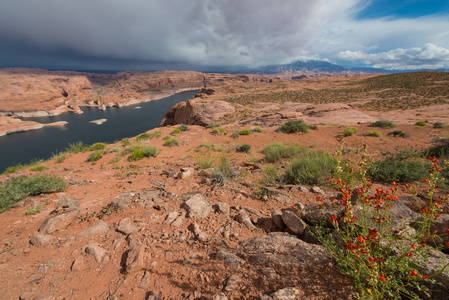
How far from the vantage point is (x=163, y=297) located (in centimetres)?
177

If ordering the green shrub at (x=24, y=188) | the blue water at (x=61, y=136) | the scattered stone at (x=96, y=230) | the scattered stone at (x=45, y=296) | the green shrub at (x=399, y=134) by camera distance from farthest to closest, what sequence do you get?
the blue water at (x=61, y=136) < the green shrub at (x=399, y=134) < the green shrub at (x=24, y=188) < the scattered stone at (x=96, y=230) < the scattered stone at (x=45, y=296)

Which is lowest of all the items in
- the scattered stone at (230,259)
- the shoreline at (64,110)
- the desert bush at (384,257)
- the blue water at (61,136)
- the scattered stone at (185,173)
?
the blue water at (61,136)

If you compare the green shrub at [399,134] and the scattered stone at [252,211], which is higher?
the scattered stone at [252,211]

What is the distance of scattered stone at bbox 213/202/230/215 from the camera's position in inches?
128

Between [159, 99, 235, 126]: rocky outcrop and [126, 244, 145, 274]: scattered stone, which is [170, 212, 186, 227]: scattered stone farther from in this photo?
Result: [159, 99, 235, 126]: rocky outcrop

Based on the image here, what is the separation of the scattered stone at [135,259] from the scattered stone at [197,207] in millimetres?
924

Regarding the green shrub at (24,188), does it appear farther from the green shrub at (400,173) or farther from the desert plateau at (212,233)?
the green shrub at (400,173)

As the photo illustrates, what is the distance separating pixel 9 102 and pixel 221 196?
10577 centimetres

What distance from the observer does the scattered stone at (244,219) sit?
9.53ft

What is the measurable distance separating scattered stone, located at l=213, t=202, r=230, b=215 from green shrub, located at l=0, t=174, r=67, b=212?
4469 millimetres

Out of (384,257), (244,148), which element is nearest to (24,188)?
(384,257)

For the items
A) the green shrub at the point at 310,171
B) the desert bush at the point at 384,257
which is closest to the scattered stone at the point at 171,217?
the desert bush at the point at 384,257

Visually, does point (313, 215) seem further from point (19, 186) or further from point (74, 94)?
point (74, 94)

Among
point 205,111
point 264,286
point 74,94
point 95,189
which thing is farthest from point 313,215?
point 74,94
